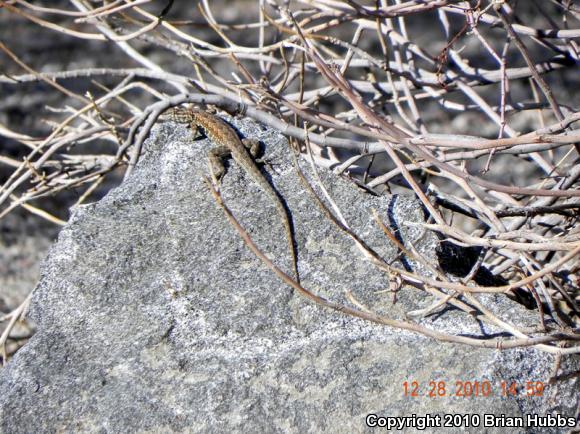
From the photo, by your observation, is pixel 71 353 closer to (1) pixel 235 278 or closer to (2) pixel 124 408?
(2) pixel 124 408

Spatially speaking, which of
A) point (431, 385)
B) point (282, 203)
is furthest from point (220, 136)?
point (431, 385)

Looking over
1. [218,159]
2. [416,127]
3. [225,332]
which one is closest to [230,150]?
[218,159]

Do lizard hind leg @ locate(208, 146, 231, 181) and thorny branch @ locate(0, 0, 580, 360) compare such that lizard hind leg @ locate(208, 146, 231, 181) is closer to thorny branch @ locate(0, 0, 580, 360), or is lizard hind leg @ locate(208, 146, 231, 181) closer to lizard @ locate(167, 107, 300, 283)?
lizard @ locate(167, 107, 300, 283)

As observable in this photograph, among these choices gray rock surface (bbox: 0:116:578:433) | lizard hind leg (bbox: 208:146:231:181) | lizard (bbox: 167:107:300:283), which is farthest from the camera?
lizard hind leg (bbox: 208:146:231:181)

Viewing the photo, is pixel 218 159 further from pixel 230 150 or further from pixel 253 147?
pixel 253 147

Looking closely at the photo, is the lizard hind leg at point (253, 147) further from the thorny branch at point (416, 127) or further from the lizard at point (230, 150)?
the thorny branch at point (416, 127)

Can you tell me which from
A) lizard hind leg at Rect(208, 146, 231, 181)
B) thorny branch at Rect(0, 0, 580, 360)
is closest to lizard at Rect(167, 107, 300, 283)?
lizard hind leg at Rect(208, 146, 231, 181)
